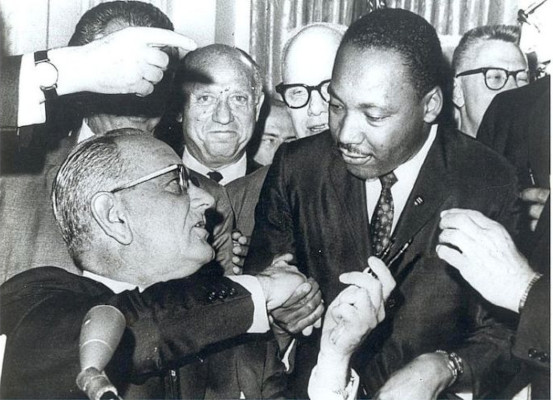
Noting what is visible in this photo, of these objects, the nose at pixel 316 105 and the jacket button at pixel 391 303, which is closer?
the jacket button at pixel 391 303

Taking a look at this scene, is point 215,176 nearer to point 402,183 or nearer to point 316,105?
point 316,105

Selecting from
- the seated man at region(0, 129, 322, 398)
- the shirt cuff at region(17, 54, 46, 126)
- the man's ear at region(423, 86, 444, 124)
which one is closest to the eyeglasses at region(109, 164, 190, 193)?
the seated man at region(0, 129, 322, 398)

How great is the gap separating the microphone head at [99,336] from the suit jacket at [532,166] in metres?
0.99

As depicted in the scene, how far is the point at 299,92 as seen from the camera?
3.43m

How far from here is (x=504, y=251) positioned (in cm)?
189

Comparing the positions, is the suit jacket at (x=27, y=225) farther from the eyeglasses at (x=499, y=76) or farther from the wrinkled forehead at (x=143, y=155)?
the eyeglasses at (x=499, y=76)

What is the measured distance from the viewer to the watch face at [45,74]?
223 cm

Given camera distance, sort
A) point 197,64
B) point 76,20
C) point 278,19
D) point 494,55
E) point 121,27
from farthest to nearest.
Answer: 1. point 278,19
2. point 494,55
3. point 76,20
4. point 197,64
5. point 121,27

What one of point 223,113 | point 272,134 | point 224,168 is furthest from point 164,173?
point 272,134

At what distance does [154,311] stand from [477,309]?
3.46 ft

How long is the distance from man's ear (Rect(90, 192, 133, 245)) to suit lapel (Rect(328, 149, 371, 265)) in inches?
29.0

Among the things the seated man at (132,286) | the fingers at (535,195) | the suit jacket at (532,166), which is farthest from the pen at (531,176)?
the seated man at (132,286)

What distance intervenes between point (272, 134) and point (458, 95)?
1022 mm

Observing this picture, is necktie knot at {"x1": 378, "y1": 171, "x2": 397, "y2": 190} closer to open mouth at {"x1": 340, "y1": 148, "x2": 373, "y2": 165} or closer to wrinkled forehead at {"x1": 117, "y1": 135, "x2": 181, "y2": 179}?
open mouth at {"x1": 340, "y1": 148, "x2": 373, "y2": 165}
